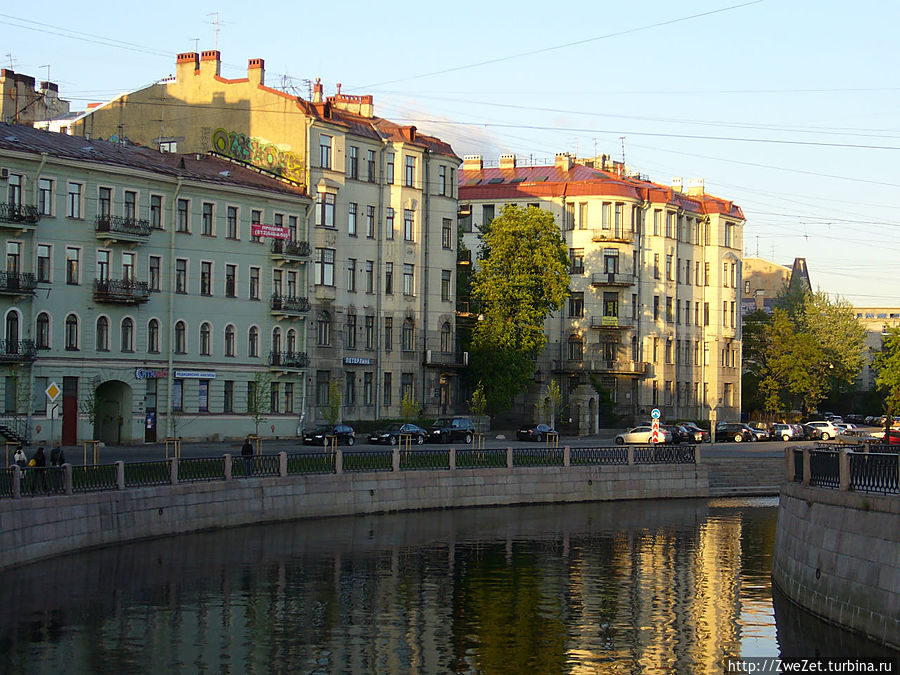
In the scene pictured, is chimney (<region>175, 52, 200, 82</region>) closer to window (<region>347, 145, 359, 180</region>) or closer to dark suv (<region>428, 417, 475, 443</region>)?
window (<region>347, 145, 359, 180</region>)

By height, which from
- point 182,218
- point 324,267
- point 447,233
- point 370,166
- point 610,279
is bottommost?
point 324,267

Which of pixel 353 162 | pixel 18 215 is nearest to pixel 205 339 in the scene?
pixel 18 215

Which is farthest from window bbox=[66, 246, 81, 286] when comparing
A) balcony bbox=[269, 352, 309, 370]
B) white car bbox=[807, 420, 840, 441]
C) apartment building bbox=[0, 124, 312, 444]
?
white car bbox=[807, 420, 840, 441]

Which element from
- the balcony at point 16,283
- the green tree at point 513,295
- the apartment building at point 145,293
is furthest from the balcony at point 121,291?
the green tree at point 513,295

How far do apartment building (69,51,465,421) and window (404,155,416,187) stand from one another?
57mm

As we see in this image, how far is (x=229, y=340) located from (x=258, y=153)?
11.6 meters

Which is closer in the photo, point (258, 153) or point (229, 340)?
point (229, 340)

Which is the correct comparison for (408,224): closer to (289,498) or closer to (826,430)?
(826,430)

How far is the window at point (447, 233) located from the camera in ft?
273

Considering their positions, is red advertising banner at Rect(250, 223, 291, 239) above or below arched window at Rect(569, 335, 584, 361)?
above

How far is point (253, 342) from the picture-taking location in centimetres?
7131

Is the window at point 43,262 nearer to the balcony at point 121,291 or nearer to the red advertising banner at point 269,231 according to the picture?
the balcony at point 121,291

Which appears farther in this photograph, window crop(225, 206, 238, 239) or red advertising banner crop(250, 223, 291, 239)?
red advertising banner crop(250, 223, 291, 239)

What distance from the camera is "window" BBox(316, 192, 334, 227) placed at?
2955 inches
